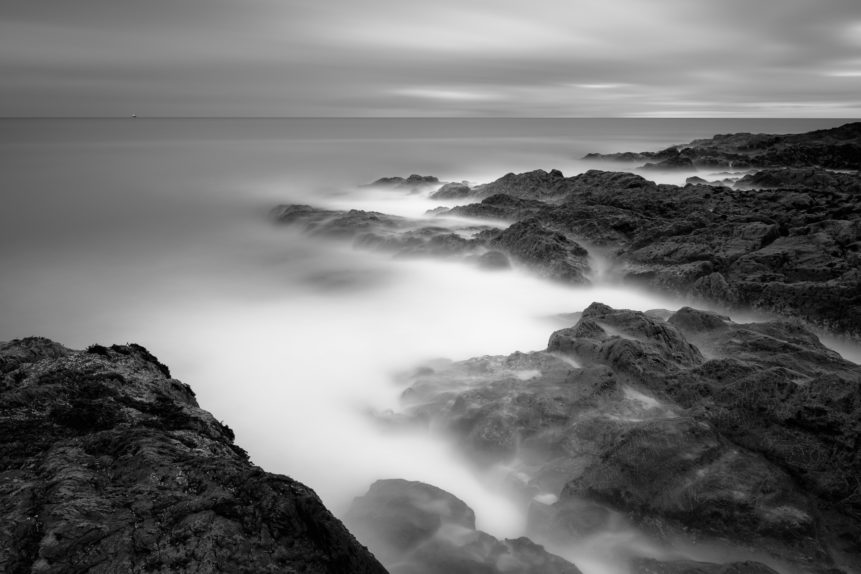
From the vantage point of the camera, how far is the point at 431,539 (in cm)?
412

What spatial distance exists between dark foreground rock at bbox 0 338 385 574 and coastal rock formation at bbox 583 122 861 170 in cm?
3973

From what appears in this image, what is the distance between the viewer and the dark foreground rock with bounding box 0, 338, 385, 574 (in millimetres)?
2086

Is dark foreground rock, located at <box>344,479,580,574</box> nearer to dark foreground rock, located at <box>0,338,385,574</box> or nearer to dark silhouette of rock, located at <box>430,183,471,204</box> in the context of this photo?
dark foreground rock, located at <box>0,338,385,574</box>

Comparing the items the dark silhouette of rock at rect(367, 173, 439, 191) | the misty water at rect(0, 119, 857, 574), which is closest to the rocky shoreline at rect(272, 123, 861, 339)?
the misty water at rect(0, 119, 857, 574)

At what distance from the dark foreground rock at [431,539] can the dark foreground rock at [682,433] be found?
2.22 feet

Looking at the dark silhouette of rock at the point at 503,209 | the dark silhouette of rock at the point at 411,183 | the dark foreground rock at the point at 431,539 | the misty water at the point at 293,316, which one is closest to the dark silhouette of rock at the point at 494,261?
the misty water at the point at 293,316

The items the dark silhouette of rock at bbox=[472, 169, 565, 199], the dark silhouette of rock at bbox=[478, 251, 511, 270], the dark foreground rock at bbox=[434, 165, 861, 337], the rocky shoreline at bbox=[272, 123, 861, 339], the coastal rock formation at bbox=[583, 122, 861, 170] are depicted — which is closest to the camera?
the dark foreground rock at bbox=[434, 165, 861, 337]

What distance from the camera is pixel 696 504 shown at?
4.14 m

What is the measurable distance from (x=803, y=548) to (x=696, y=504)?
2.43 feet

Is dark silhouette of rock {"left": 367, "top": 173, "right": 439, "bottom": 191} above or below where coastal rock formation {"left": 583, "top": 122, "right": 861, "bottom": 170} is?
below

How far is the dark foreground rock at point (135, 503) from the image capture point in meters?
2.09

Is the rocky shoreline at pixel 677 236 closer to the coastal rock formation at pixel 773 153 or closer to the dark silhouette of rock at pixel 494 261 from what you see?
the dark silhouette of rock at pixel 494 261

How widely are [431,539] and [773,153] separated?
1632 inches

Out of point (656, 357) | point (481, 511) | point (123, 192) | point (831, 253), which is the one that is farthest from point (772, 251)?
point (123, 192)
